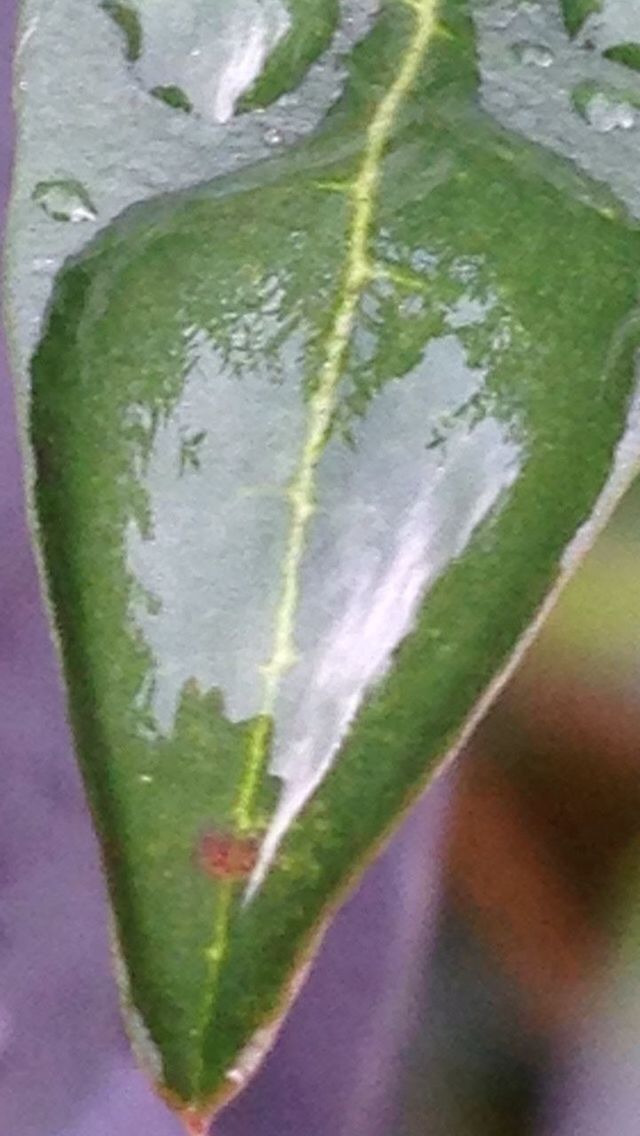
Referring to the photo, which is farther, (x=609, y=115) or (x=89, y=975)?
(x=89, y=975)

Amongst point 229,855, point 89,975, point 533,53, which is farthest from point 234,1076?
point 89,975

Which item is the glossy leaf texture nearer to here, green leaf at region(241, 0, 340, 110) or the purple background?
green leaf at region(241, 0, 340, 110)

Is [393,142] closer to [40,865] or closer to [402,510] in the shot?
[402,510]

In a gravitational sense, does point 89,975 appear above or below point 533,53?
below

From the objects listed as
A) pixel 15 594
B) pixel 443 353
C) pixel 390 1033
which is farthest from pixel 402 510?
pixel 390 1033

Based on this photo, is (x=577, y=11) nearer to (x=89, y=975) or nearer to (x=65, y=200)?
(x=65, y=200)
